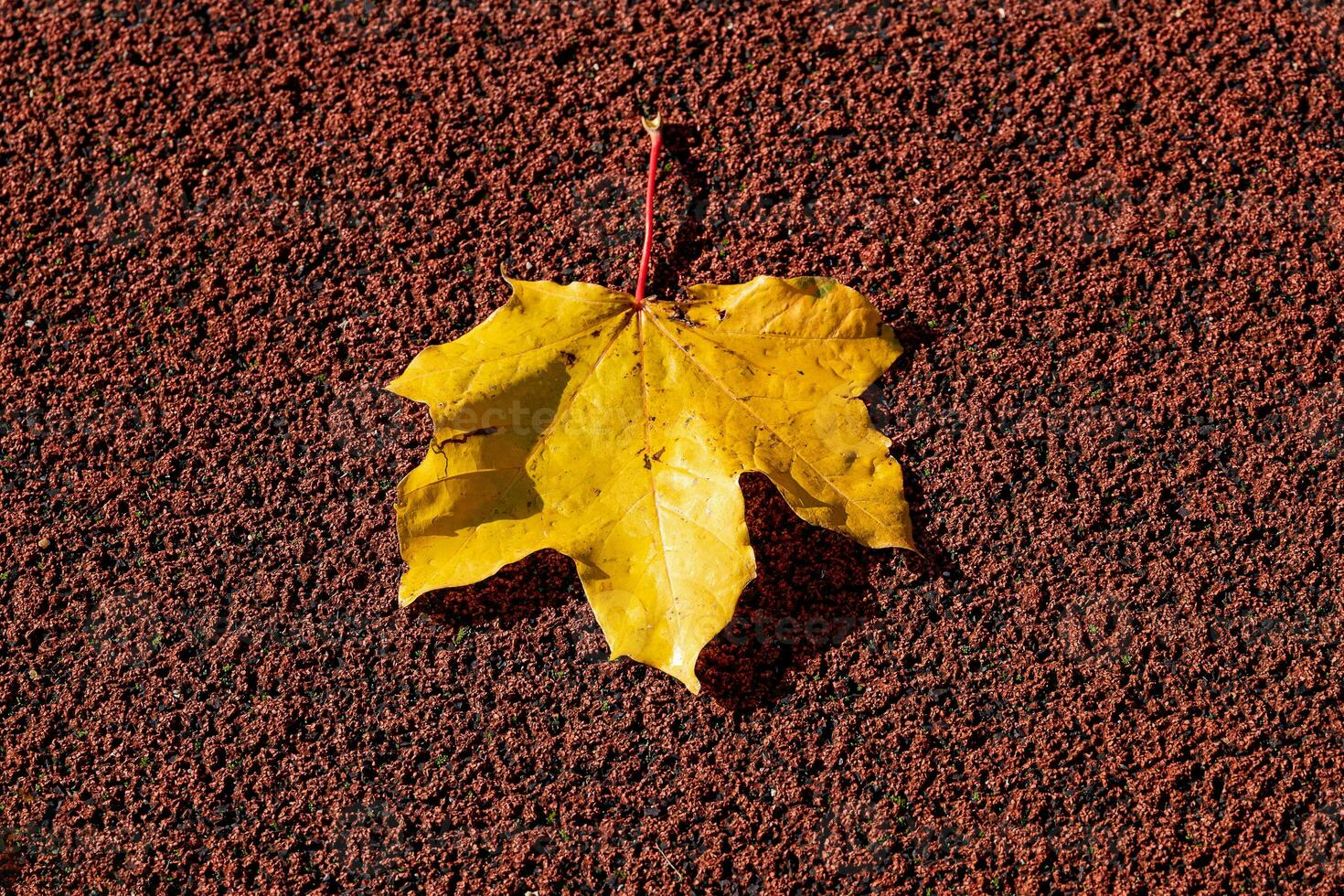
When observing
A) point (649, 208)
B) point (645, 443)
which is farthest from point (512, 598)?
point (649, 208)

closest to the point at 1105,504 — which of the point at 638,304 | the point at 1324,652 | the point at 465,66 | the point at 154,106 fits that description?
the point at 1324,652

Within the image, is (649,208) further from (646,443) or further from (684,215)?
(646,443)

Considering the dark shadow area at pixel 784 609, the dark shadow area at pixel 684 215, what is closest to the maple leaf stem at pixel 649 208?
the dark shadow area at pixel 684 215

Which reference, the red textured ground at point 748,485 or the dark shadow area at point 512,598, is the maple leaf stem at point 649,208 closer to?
the red textured ground at point 748,485

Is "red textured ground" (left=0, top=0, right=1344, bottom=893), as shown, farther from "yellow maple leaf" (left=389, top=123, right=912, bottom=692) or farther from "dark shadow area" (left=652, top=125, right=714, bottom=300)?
"yellow maple leaf" (left=389, top=123, right=912, bottom=692)

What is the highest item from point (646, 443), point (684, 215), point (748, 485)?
point (684, 215)

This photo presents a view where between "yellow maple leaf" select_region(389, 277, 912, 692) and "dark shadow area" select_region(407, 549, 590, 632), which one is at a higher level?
"yellow maple leaf" select_region(389, 277, 912, 692)

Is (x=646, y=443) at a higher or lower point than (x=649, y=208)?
lower

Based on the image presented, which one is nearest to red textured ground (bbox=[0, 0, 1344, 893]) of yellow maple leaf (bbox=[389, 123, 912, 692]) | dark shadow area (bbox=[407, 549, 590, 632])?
dark shadow area (bbox=[407, 549, 590, 632])
